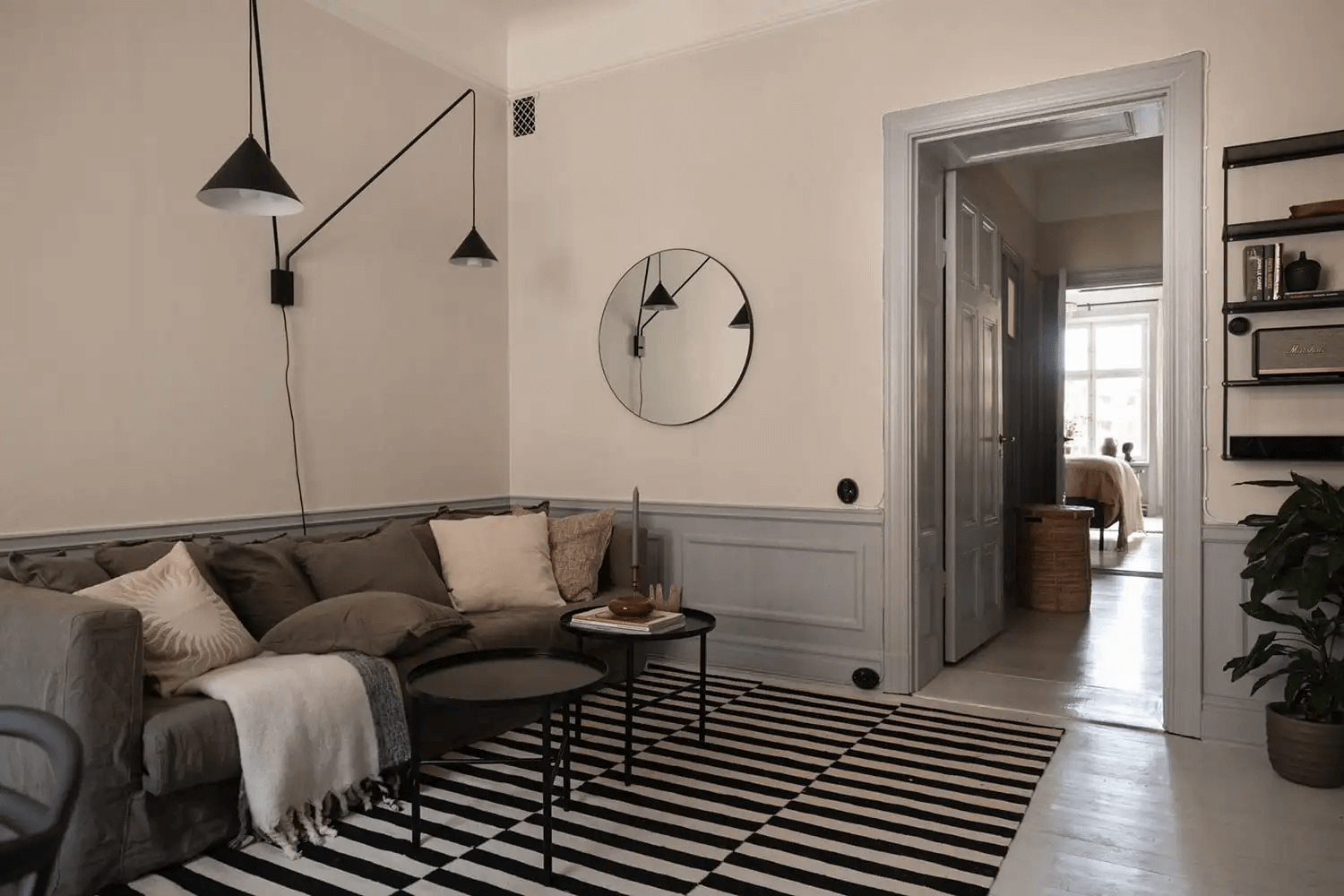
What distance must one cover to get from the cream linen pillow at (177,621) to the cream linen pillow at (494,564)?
113cm

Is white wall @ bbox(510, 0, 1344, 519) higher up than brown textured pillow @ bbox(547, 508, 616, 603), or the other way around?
white wall @ bbox(510, 0, 1344, 519)

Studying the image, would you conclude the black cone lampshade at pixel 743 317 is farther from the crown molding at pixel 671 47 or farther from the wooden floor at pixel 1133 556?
the wooden floor at pixel 1133 556

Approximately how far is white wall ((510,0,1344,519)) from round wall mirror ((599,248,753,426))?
8 cm

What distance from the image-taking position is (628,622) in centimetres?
320

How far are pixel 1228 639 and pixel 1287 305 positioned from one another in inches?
48.1

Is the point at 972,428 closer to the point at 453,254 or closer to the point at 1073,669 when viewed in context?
the point at 1073,669

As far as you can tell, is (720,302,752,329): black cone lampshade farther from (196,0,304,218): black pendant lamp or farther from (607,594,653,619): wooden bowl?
(196,0,304,218): black pendant lamp

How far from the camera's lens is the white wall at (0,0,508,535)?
3.14 m

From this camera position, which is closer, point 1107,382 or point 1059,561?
point 1059,561

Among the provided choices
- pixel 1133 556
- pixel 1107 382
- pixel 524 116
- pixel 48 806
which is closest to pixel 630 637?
pixel 48 806

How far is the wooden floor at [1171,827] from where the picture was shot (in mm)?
2357

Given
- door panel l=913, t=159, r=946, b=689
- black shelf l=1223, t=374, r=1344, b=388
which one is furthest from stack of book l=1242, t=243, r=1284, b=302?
door panel l=913, t=159, r=946, b=689

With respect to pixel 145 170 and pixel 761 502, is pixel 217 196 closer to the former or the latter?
pixel 145 170

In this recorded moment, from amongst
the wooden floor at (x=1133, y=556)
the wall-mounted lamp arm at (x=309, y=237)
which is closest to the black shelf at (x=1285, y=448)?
the wall-mounted lamp arm at (x=309, y=237)
